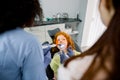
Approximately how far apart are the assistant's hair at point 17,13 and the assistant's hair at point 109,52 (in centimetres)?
46

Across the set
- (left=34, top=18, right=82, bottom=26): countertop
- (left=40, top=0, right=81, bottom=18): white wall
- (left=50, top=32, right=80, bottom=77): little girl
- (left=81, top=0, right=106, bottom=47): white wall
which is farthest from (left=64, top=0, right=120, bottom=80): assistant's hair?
(left=81, top=0, right=106, bottom=47): white wall

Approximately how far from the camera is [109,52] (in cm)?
59

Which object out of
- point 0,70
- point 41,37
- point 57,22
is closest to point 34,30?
point 41,37

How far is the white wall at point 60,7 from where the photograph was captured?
3384mm

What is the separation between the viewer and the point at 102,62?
607 millimetres

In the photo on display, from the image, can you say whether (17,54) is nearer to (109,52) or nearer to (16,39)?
(16,39)

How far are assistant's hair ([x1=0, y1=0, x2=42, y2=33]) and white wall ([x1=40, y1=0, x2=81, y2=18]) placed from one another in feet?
7.68

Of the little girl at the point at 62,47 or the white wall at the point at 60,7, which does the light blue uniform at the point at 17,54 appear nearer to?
the little girl at the point at 62,47

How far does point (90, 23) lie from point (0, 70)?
288 cm

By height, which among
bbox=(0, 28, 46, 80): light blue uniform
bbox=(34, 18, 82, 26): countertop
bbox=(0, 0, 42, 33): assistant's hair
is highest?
bbox=(0, 0, 42, 33): assistant's hair

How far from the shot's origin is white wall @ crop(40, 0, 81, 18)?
3384 millimetres

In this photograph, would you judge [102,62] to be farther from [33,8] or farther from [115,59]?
[33,8]

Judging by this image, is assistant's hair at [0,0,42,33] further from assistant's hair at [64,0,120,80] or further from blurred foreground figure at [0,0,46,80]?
assistant's hair at [64,0,120,80]

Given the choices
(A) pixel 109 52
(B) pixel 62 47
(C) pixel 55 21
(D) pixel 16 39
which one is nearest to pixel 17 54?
(D) pixel 16 39
